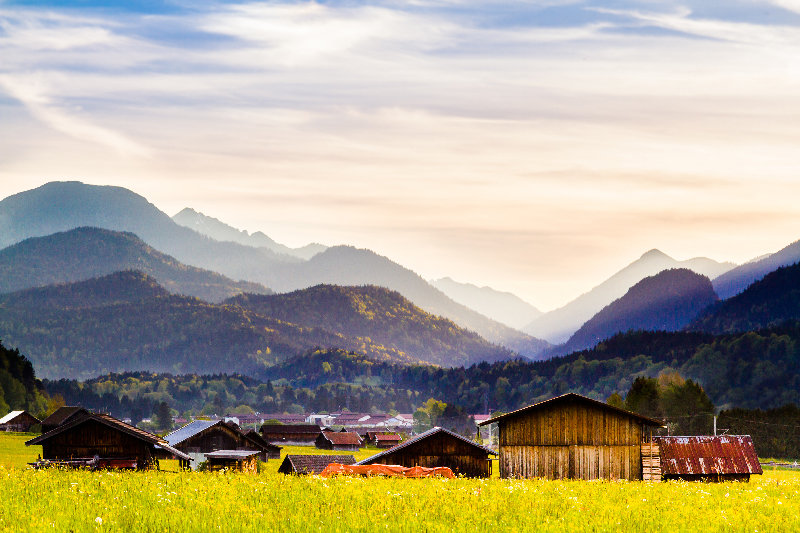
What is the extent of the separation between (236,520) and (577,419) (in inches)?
1527

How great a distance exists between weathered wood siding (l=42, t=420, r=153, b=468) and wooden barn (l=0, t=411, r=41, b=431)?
377 feet

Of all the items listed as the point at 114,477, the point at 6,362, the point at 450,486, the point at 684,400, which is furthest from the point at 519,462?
the point at 6,362

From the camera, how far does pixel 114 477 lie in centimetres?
2309

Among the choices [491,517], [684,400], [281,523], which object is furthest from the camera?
[684,400]

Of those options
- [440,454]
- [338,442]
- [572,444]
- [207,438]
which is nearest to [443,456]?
[440,454]

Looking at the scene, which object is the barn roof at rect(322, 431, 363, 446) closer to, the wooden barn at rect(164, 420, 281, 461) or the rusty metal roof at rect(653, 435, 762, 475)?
the wooden barn at rect(164, 420, 281, 461)

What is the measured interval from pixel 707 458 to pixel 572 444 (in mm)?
14587

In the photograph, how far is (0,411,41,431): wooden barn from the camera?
155m

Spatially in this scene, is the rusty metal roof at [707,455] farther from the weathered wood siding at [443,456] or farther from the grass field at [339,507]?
the grass field at [339,507]

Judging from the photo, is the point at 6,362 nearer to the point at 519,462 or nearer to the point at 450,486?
the point at 519,462

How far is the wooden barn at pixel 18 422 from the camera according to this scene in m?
155

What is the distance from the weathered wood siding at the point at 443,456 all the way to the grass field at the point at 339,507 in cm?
3556

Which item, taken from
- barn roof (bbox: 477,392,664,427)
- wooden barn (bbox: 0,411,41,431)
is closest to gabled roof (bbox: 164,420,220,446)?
barn roof (bbox: 477,392,664,427)

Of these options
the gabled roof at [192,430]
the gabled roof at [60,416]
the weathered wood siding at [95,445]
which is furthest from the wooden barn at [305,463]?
the gabled roof at [60,416]
